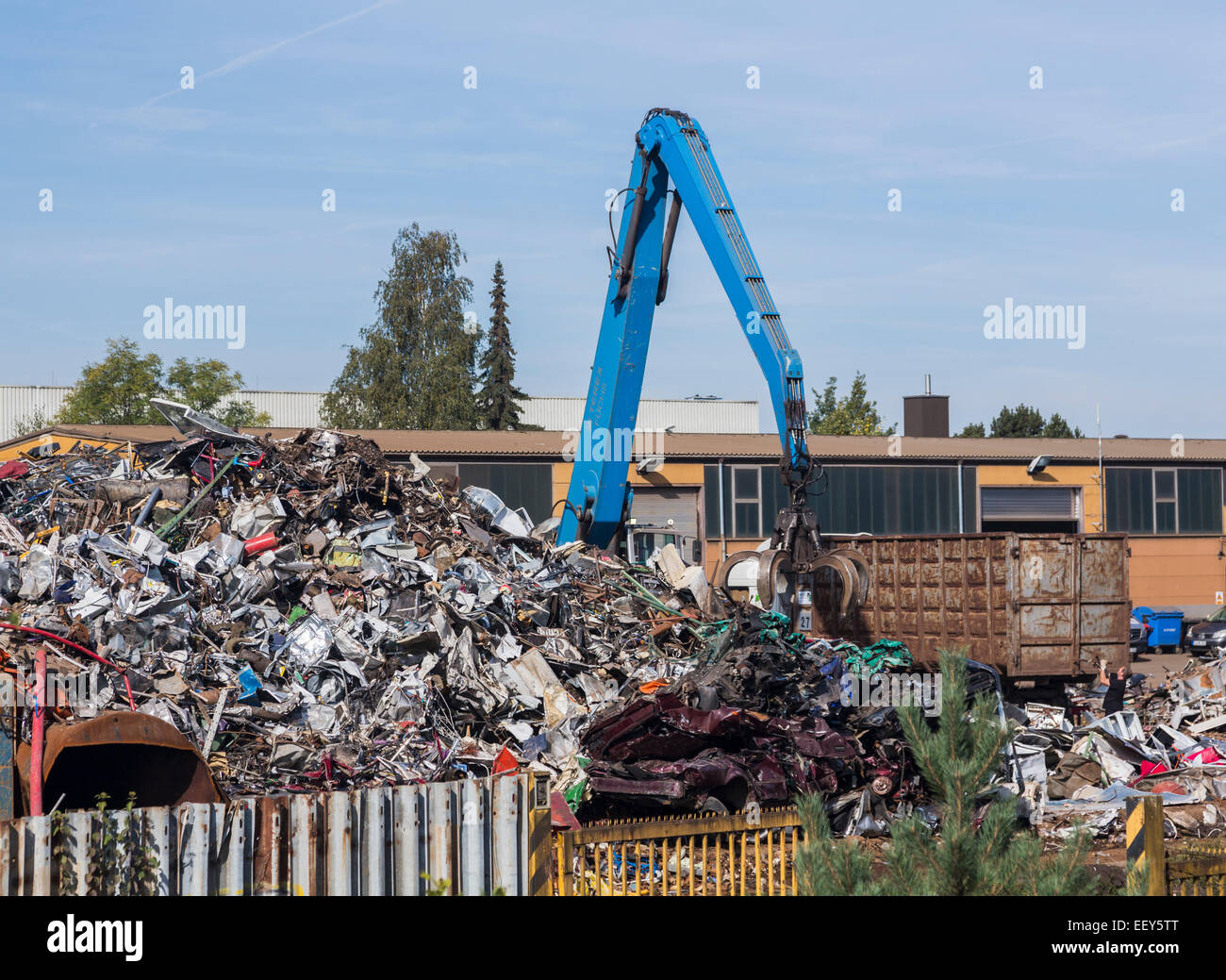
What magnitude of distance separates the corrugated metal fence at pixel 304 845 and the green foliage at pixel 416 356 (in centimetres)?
4369

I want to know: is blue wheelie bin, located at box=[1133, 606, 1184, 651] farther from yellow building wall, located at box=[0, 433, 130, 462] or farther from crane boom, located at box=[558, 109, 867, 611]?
yellow building wall, located at box=[0, 433, 130, 462]

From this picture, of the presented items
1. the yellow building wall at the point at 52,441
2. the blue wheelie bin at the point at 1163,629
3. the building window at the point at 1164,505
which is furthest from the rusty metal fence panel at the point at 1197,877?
the building window at the point at 1164,505

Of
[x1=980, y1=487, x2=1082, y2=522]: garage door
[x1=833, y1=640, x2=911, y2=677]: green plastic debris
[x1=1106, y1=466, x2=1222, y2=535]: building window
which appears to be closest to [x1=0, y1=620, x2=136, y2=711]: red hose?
[x1=833, y1=640, x2=911, y2=677]: green plastic debris

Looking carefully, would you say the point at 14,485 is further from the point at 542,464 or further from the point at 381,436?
the point at 542,464

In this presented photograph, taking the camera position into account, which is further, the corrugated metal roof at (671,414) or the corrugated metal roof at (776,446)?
the corrugated metal roof at (671,414)

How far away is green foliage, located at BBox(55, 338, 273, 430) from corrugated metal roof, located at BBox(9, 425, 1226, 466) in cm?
1650

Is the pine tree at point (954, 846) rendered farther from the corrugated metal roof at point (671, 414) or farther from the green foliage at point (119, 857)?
the corrugated metal roof at point (671, 414)

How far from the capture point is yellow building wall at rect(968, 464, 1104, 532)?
3275cm

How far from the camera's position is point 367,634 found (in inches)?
507

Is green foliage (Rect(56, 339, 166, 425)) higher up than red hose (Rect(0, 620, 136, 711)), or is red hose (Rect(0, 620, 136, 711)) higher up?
green foliage (Rect(56, 339, 166, 425))

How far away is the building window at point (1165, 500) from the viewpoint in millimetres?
33531

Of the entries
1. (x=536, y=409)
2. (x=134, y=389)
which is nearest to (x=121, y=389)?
(x=134, y=389)

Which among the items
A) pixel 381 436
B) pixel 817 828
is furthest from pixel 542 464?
pixel 817 828

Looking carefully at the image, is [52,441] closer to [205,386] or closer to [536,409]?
[205,386]
